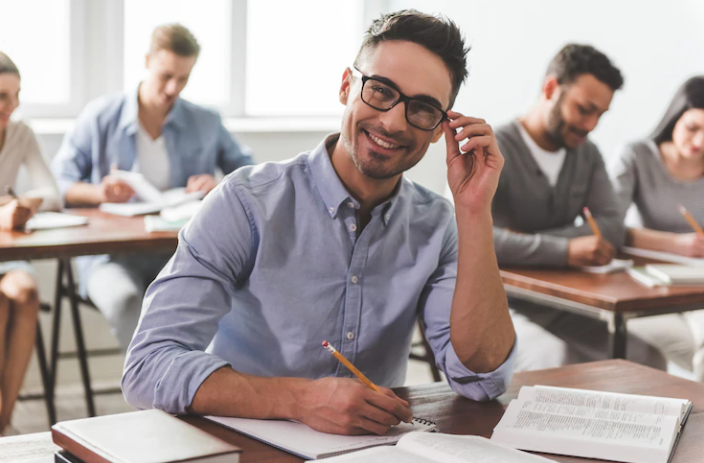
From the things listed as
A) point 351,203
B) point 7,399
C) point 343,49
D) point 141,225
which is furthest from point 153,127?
point 351,203

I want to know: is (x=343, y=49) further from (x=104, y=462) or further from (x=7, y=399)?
(x=104, y=462)

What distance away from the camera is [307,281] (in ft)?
5.10

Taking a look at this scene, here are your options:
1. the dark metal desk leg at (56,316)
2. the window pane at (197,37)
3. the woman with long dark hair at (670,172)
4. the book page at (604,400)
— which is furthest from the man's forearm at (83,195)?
the book page at (604,400)

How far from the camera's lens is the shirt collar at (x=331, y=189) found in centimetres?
159

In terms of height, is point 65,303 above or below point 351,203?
below

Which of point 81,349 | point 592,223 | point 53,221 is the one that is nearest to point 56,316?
point 81,349

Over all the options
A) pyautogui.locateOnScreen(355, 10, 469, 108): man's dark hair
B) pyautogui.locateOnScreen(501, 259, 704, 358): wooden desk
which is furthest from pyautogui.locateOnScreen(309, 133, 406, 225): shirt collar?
pyautogui.locateOnScreen(501, 259, 704, 358): wooden desk

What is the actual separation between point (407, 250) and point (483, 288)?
19 cm

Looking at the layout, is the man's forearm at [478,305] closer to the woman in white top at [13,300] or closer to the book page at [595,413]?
the book page at [595,413]

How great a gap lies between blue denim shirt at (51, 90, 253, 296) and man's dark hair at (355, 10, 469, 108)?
202 centimetres

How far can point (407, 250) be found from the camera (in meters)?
1.64

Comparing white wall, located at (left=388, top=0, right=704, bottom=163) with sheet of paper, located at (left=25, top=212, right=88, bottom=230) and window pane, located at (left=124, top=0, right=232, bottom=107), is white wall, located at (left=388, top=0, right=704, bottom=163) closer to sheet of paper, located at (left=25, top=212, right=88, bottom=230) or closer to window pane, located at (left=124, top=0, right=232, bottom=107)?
window pane, located at (left=124, top=0, right=232, bottom=107)

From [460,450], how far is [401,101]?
66 cm

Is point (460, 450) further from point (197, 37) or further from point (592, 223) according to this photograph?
point (197, 37)
